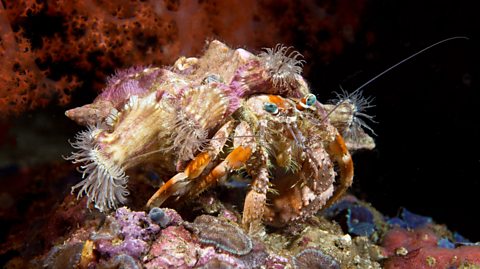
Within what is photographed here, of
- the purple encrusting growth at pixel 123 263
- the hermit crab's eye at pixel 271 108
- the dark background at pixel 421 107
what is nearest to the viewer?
the purple encrusting growth at pixel 123 263

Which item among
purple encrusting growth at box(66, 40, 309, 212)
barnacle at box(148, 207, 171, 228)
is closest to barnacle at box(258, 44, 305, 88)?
purple encrusting growth at box(66, 40, 309, 212)

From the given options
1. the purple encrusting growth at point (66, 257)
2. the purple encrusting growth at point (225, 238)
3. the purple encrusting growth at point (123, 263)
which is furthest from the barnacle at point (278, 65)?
the purple encrusting growth at point (66, 257)

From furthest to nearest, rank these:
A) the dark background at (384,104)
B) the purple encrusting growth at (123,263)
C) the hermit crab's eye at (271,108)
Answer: the dark background at (384,104) → the hermit crab's eye at (271,108) → the purple encrusting growth at (123,263)

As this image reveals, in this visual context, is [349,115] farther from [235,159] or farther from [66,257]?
[66,257]

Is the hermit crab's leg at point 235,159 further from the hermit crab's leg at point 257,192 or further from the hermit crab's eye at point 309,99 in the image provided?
the hermit crab's eye at point 309,99

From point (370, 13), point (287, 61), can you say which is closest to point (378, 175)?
point (370, 13)
